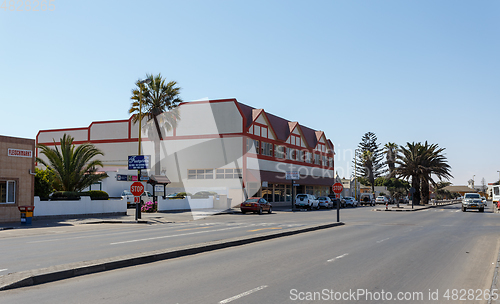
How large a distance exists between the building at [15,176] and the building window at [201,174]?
28155 mm

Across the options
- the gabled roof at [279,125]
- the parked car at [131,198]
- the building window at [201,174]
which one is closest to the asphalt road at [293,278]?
the parked car at [131,198]

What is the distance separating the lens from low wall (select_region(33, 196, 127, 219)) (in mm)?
27188

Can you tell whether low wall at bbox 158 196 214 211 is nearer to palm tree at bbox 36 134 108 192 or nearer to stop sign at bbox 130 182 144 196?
palm tree at bbox 36 134 108 192

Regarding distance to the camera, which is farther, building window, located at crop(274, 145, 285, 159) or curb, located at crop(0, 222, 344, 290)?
building window, located at crop(274, 145, 285, 159)

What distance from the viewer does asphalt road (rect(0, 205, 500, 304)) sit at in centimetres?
733

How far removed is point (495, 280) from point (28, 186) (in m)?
24.7

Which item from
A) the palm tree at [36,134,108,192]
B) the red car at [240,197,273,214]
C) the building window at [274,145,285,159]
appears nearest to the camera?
the palm tree at [36,134,108,192]

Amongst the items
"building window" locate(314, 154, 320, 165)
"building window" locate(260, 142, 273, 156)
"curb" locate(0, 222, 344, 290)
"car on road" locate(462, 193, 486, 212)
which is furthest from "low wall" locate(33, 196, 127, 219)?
"building window" locate(314, 154, 320, 165)

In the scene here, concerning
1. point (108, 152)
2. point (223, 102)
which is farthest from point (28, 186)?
point (108, 152)

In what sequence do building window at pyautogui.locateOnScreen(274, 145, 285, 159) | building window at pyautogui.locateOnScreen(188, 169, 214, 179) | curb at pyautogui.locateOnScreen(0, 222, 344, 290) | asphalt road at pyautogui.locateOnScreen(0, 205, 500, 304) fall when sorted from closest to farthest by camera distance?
asphalt road at pyautogui.locateOnScreen(0, 205, 500, 304)
curb at pyautogui.locateOnScreen(0, 222, 344, 290)
building window at pyautogui.locateOnScreen(188, 169, 214, 179)
building window at pyautogui.locateOnScreen(274, 145, 285, 159)

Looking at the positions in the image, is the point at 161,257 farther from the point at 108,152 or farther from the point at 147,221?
the point at 108,152

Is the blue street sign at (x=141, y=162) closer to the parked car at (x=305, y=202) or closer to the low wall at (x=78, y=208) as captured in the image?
the low wall at (x=78, y=208)

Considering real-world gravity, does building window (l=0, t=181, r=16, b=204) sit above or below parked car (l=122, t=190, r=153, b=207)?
above

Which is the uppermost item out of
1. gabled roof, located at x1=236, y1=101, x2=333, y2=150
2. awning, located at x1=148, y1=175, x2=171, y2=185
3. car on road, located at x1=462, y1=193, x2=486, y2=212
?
gabled roof, located at x1=236, y1=101, x2=333, y2=150
